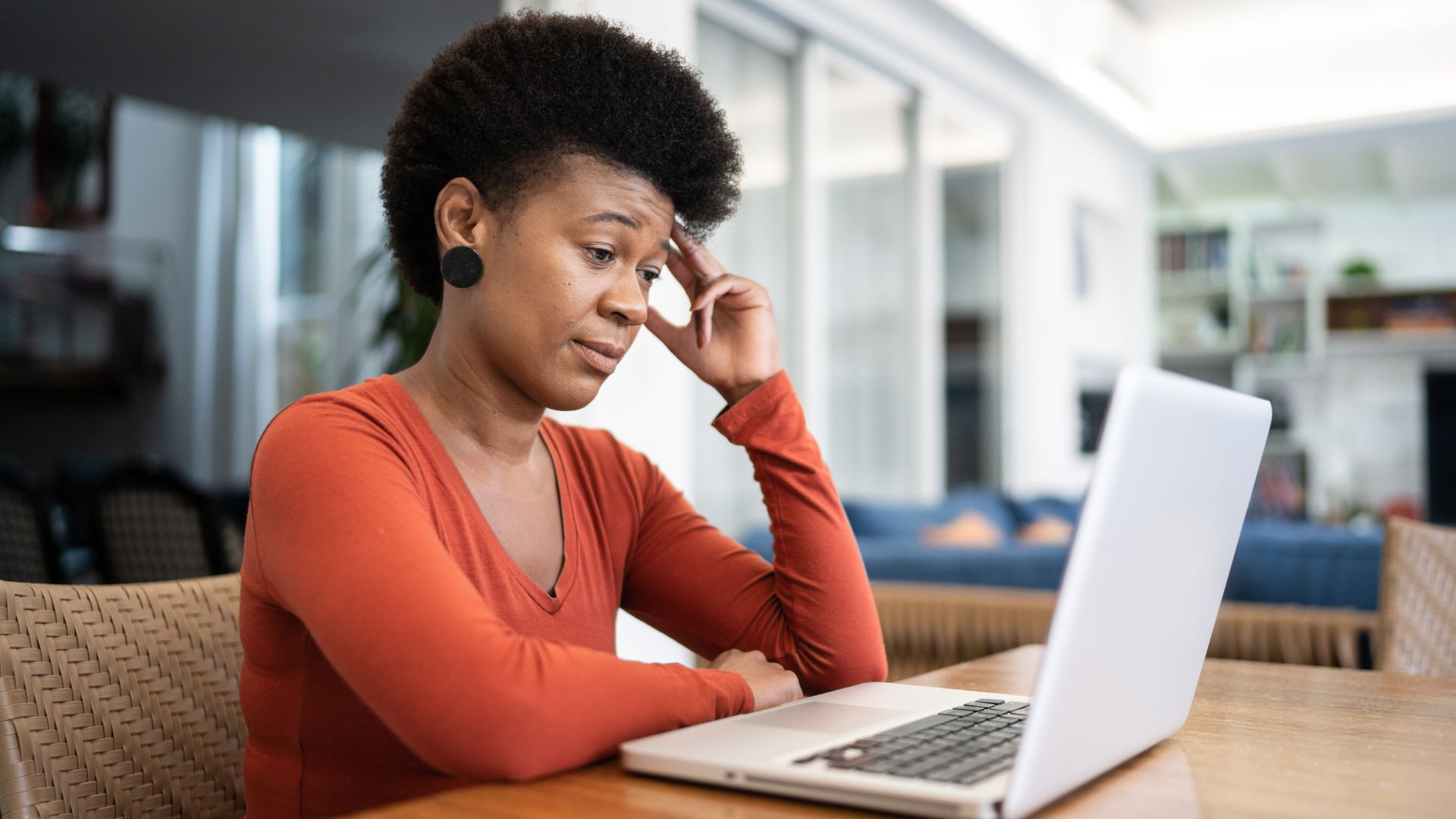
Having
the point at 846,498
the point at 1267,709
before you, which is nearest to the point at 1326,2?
the point at 846,498

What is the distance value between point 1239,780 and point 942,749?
0.62 feet

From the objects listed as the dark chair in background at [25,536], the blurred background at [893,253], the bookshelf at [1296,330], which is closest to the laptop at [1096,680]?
the blurred background at [893,253]

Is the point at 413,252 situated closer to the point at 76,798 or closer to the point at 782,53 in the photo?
the point at 76,798

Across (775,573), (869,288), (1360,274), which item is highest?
(1360,274)

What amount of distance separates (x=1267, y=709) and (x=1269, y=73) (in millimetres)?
6301

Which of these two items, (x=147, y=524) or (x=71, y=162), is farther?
(x=71, y=162)

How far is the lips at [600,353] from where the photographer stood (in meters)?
1.11

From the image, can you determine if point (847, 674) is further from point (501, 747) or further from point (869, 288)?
point (869, 288)

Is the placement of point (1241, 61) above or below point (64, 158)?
above

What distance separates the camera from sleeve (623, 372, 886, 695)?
120cm

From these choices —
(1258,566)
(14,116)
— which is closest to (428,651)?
(1258,566)

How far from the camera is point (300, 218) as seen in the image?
744cm

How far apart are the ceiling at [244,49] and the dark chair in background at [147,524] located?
53.2 inches

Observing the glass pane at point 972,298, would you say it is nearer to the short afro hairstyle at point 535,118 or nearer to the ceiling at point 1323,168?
the ceiling at point 1323,168
